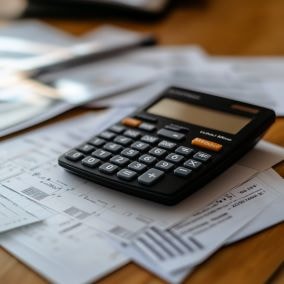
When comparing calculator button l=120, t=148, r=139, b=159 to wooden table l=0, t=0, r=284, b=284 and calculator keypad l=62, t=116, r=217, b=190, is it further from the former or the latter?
wooden table l=0, t=0, r=284, b=284

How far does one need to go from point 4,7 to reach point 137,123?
56cm

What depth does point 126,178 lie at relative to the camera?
427 millimetres

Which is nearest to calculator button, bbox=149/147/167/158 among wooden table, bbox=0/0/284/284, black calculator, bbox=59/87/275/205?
black calculator, bbox=59/87/275/205

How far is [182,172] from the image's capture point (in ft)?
1.38

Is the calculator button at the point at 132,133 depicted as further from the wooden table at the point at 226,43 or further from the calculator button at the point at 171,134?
the wooden table at the point at 226,43

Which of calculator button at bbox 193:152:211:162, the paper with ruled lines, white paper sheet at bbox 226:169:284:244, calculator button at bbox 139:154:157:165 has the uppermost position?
calculator button at bbox 193:152:211:162

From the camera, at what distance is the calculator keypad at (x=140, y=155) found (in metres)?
0.43

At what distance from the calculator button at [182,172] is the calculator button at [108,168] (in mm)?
52

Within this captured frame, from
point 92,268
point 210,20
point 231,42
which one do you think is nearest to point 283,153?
point 92,268

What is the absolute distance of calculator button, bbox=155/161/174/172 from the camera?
43 centimetres

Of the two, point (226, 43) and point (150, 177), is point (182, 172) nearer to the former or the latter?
point (150, 177)

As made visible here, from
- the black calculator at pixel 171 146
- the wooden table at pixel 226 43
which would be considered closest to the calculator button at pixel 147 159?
the black calculator at pixel 171 146

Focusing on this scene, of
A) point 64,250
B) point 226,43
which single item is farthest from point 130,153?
point 226,43

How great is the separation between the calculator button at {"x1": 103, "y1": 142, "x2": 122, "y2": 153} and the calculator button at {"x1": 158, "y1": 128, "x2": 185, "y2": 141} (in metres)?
0.04
